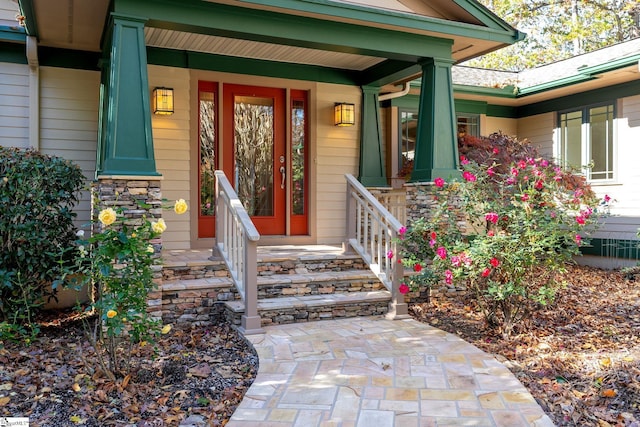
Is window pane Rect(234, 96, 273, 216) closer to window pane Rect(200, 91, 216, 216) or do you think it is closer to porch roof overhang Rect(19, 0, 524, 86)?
window pane Rect(200, 91, 216, 216)

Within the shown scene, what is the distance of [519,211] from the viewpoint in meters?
4.30

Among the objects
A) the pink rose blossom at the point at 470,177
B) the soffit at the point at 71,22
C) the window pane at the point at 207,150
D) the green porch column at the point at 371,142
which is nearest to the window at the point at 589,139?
the green porch column at the point at 371,142

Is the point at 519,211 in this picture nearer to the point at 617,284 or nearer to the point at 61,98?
the point at 617,284

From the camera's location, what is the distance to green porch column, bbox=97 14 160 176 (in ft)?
14.7

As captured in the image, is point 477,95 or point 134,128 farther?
point 477,95

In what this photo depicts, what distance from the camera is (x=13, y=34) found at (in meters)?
5.67

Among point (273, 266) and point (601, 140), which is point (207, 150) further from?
point (601, 140)

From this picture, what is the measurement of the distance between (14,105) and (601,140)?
847cm

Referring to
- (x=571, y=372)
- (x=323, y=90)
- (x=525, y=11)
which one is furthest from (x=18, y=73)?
(x=525, y=11)

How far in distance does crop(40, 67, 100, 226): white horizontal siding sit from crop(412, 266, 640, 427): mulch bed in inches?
166

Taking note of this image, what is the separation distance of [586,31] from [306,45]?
44.7 feet

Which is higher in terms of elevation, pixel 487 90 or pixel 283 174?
pixel 487 90

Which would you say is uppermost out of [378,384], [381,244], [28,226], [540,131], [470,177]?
[540,131]

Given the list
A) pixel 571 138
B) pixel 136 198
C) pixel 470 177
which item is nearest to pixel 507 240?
pixel 470 177
